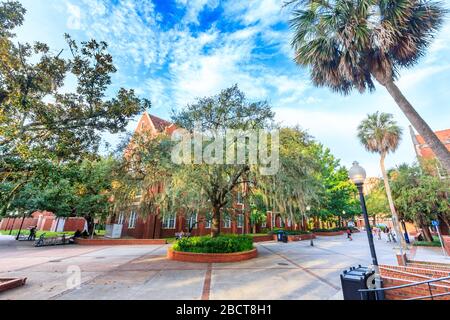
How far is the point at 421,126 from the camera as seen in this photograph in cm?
670

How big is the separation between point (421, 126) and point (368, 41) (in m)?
3.55

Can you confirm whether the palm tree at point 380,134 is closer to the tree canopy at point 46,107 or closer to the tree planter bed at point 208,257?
the tree planter bed at point 208,257

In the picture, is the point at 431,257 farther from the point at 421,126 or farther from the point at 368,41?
the point at 368,41

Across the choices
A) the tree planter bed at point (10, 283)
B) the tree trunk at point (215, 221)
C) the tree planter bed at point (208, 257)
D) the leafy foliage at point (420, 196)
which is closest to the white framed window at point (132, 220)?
the tree planter bed at point (208, 257)

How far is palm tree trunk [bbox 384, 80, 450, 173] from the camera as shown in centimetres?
630

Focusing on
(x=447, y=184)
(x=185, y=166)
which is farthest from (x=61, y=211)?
(x=447, y=184)

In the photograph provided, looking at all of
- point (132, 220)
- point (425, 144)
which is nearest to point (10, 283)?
point (132, 220)

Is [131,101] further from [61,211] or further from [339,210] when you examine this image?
[339,210]

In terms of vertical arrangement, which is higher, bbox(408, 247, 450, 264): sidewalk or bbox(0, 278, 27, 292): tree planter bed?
bbox(408, 247, 450, 264): sidewalk

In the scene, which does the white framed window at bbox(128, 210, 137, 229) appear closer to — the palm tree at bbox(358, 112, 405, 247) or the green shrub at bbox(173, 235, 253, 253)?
the green shrub at bbox(173, 235, 253, 253)

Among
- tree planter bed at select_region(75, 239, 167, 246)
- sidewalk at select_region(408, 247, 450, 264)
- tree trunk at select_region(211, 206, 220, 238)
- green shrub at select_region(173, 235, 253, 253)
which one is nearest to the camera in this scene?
sidewalk at select_region(408, 247, 450, 264)

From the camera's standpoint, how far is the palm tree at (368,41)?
7055 millimetres

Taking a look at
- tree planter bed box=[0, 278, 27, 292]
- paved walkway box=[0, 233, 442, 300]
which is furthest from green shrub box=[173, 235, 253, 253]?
tree planter bed box=[0, 278, 27, 292]

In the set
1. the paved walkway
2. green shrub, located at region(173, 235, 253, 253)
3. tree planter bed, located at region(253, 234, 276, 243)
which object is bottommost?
the paved walkway
